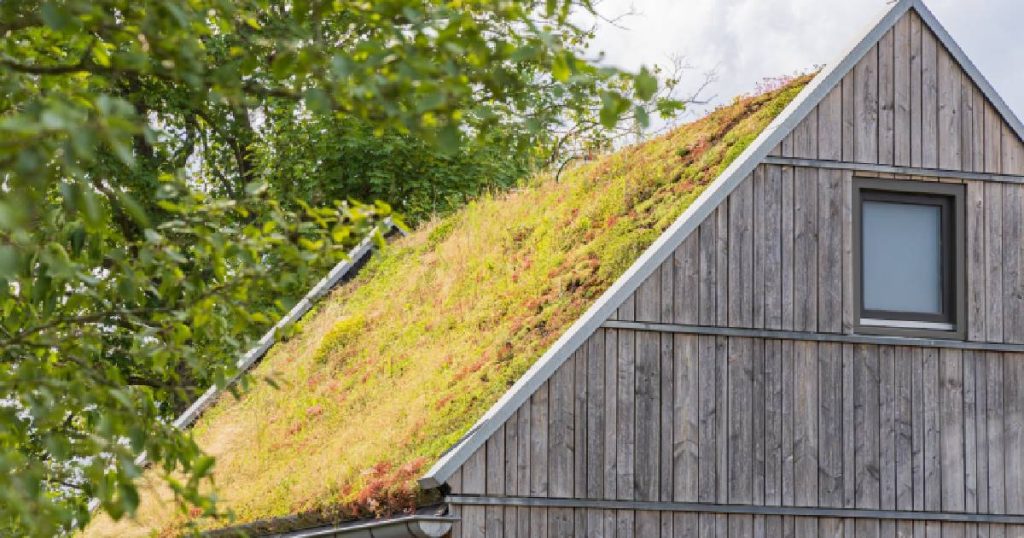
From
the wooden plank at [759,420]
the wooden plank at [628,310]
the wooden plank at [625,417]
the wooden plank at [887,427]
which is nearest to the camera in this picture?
the wooden plank at [625,417]

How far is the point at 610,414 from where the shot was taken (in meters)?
12.8

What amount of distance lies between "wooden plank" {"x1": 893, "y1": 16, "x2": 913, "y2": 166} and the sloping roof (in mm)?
124

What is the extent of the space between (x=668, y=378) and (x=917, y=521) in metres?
2.50

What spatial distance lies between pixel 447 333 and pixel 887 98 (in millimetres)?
4920

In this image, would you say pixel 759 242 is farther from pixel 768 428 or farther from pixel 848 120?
pixel 768 428

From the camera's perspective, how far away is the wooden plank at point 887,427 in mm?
13562

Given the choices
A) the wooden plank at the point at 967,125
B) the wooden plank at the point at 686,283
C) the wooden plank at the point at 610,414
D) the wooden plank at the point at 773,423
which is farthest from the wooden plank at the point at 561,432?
the wooden plank at the point at 967,125

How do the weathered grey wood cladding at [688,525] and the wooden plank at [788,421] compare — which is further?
the wooden plank at [788,421]

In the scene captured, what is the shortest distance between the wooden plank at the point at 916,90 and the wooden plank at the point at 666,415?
2835mm

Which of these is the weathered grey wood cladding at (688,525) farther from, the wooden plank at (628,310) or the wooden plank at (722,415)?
the wooden plank at (628,310)

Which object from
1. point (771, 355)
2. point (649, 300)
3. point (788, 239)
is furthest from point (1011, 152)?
point (649, 300)

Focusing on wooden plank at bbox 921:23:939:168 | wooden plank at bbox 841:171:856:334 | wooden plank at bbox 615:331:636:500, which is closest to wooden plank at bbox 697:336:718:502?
wooden plank at bbox 615:331:636:500

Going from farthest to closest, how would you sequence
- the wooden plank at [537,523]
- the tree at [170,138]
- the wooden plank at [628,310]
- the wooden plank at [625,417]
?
the wooden plank at [628,310], the wooden plank at [625,417], the wooden plank at [537,523], the tree at [170,138]

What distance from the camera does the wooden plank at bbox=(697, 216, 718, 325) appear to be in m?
13.2
